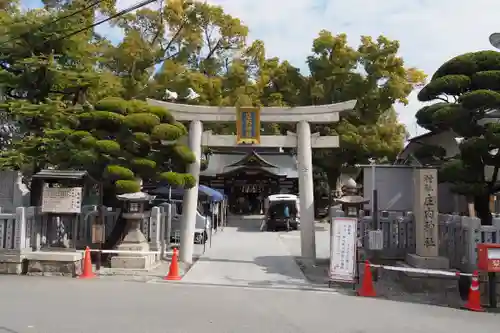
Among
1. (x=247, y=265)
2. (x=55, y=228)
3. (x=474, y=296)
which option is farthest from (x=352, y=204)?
(x=55, y=228)

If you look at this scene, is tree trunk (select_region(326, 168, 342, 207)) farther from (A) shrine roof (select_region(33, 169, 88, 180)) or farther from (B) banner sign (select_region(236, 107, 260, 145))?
(A) shrine roof (select_region(33, 169, 88, 180))

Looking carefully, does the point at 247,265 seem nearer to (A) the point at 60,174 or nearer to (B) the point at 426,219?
(B) the point at 426,219

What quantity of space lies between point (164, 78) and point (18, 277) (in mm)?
18781

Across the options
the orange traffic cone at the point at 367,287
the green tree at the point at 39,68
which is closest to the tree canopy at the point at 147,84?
the green tree at the point at 39,68

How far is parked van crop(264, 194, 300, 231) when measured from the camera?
87.5ft

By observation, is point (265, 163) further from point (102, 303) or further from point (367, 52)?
point (102, 303)

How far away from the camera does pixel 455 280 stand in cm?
1127

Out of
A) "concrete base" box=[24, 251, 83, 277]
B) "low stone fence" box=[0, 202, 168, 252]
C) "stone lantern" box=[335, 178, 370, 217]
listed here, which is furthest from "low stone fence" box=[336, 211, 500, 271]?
"concrete base" box=[24, 251, 83, 277]

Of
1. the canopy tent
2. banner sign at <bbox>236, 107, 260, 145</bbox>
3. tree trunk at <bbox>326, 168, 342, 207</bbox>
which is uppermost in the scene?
banner sign at <bbox>236, 107, 260, 145</bbox>

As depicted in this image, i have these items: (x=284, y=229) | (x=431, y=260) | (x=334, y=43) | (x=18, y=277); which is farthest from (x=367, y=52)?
(x=18, y=277)

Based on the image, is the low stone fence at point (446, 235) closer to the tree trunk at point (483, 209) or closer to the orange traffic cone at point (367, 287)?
the tree trunk at point (483, 209)

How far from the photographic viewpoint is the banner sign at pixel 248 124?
15234mm

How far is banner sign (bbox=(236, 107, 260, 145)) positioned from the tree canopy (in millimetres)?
2145

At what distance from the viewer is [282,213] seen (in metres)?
27.3
